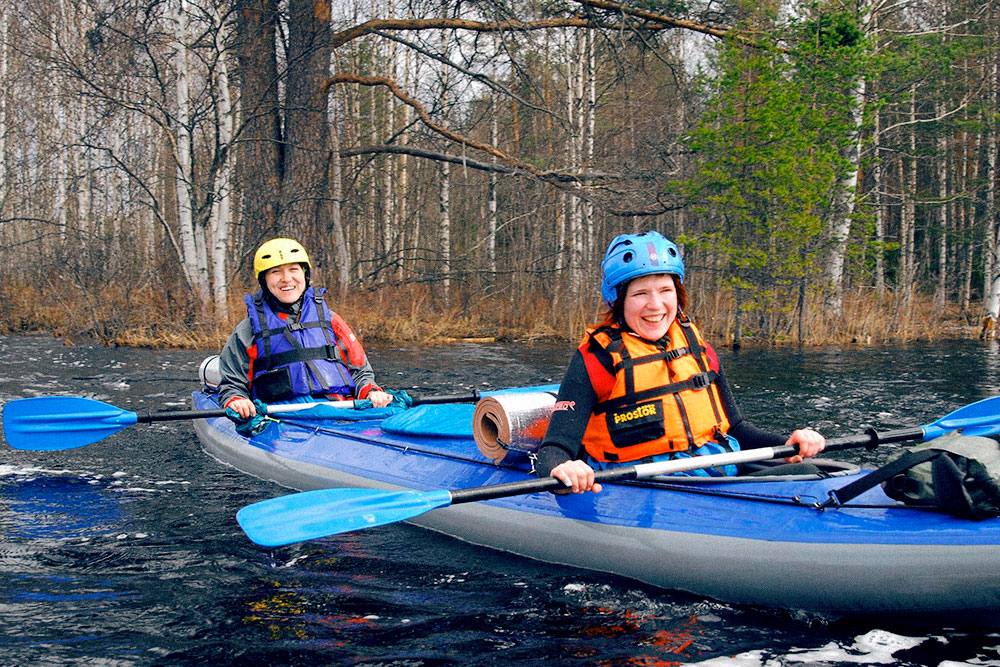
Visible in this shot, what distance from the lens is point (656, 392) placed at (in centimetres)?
356

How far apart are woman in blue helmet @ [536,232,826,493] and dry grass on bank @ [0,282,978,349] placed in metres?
8.15

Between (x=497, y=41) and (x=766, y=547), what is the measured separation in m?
10.8

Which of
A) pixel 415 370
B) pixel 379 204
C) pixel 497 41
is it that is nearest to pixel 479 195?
pixel 379 204

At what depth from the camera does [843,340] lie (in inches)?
508

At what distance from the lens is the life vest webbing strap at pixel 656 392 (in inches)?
140

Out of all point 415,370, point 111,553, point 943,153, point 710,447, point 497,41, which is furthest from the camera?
point 943,153

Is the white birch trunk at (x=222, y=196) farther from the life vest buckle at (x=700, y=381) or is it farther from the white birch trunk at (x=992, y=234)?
the white birch trunk at (x=992, y=234)

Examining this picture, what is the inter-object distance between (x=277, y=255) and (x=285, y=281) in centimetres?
18

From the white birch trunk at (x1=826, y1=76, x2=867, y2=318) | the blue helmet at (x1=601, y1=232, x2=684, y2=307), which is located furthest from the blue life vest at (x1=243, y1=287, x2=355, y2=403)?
the white birch trunk at (x1=826, y1=76, x2=867, y2=318)

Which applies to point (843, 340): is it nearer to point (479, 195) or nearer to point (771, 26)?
point (771, 26)

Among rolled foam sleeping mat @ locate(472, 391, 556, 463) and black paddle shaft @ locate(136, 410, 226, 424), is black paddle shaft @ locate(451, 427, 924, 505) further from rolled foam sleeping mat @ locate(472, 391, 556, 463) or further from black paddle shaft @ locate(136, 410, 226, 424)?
black paddle shaft @ locate(136, 410, 226, 424)

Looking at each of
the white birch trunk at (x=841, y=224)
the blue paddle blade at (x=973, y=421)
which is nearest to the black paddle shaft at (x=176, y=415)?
the blue paddle blade at (x=973, y=421)

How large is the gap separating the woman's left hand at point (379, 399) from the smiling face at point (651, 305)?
87.5 inches

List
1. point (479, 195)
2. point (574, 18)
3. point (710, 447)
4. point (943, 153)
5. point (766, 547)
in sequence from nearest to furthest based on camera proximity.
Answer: point (766, 547) < point (710, 447) < point (574, 18) < point (943, 153) < point (479, 195)
